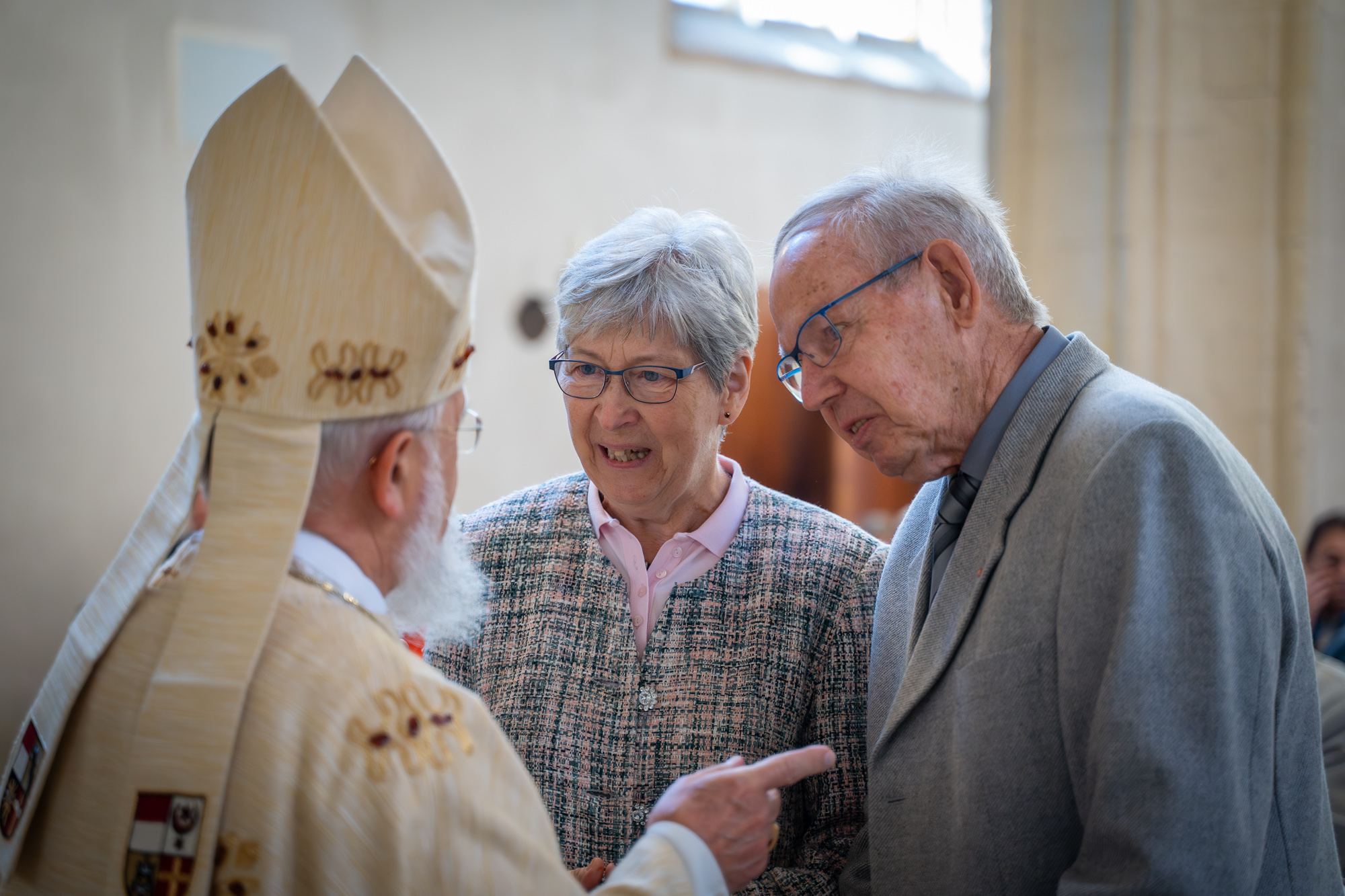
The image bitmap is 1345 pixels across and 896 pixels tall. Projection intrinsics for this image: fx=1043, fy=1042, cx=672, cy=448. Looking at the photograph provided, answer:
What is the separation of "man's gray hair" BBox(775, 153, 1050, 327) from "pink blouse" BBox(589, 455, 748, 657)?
67 centimetres

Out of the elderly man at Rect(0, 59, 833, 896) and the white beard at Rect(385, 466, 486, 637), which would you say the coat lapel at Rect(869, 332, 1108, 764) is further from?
the white beard at Rect(385, 466, 486, 637)

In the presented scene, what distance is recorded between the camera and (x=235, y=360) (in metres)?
1.33

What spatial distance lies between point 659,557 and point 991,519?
29.9 inches

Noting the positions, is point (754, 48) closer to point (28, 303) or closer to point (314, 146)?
point (28, 303)

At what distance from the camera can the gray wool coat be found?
1362mm

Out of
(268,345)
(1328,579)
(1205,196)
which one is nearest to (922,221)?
(268,345)

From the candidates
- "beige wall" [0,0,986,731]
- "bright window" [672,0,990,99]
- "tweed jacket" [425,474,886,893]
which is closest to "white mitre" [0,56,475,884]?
"tweed jacket" [425,474,886,893]

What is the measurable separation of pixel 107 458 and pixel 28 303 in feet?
3.12

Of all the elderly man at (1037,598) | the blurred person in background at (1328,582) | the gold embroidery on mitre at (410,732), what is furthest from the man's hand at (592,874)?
the blurred person in background at (1328,582)

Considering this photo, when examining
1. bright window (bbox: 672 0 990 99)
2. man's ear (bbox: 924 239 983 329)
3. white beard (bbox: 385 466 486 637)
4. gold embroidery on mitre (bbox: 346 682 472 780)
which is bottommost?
gold embroidery on mitre (bbox: 346 682 472 780)

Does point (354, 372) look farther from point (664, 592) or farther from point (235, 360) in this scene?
point (664, 592)

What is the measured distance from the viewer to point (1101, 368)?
1.72 m

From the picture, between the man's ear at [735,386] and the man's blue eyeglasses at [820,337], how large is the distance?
0.34 m

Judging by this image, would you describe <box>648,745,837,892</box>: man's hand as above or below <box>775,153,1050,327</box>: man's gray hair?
below
